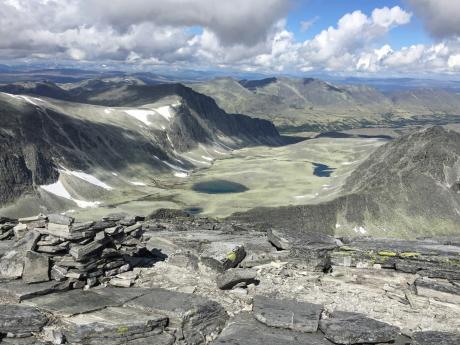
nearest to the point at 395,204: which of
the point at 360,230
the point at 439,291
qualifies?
the point at 360,230

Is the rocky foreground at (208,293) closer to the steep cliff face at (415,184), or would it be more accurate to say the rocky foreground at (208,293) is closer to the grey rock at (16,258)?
the grey rock at (16,258)

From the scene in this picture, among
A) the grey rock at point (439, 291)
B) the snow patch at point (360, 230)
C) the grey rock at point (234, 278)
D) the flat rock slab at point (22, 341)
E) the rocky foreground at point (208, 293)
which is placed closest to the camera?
the flat rock slab at point (22, 341)

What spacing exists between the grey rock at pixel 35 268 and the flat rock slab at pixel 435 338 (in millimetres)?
17687

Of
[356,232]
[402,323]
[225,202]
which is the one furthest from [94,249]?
[225,202]

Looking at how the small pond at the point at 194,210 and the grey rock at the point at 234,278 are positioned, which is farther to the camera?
the small pond at the point at 194,210

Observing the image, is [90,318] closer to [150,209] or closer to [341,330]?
[341,330]

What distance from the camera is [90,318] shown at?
20.1 metres

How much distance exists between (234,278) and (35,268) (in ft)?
33.7

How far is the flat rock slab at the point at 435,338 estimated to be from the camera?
1950cm

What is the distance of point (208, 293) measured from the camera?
24641 mm

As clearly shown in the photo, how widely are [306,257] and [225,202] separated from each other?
142615 mm

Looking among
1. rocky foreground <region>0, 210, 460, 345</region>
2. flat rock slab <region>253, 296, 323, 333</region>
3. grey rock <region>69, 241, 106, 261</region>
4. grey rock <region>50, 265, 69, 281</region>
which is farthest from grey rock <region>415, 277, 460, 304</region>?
grey rock <region>50, 265, 69, 281</region>

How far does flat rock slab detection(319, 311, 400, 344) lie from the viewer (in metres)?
19.7

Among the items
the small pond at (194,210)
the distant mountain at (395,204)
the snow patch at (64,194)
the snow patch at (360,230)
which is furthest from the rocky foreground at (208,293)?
the snow patch at (64,194)
